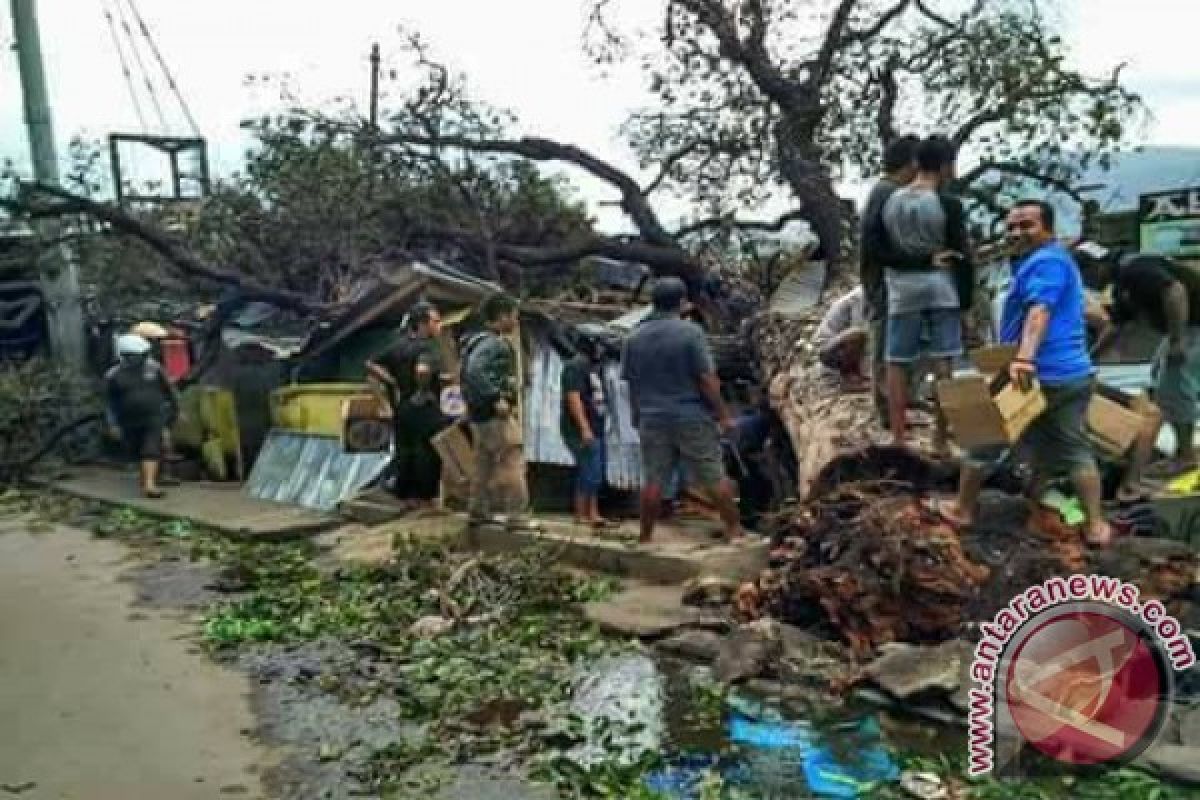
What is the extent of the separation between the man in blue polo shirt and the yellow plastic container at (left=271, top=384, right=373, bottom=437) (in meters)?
6.98

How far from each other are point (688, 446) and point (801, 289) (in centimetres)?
457

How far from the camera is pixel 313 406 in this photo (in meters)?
11.6

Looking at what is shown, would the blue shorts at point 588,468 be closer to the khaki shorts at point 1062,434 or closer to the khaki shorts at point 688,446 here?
the khaki shorts at point 688,446

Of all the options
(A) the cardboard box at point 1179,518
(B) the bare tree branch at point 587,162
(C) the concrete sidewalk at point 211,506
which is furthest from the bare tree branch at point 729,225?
(A) the cardboard box at point 1179,518

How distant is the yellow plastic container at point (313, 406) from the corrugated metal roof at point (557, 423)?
77.7 inches

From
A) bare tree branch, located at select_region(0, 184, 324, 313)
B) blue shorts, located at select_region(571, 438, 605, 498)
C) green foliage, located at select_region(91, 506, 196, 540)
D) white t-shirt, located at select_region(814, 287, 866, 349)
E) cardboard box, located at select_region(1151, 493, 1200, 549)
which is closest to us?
cardboard box, located at select_region(1151, 493, 1200, 549)

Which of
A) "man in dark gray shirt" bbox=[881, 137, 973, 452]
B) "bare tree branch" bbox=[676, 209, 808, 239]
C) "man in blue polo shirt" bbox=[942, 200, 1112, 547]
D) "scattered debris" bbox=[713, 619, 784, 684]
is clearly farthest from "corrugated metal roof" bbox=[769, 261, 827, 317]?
"scattered debris" bbox=[713, 619, 784, 684]

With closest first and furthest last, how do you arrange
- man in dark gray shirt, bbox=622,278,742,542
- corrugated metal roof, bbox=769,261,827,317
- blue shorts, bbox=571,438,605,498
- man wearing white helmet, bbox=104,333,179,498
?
man in dark gray shirt, bbox=622,278,742,542 → blue shorts, bbox=571,438,605,498 → corrugated metal roof, bbox=769,261,827,317 → man wearing white helmet, bbox=104,333,179,498

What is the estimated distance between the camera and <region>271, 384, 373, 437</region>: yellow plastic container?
11273mm

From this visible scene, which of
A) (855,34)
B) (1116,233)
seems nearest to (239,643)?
(855,34)

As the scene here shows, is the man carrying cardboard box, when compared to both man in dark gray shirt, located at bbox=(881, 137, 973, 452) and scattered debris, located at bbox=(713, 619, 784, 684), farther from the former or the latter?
scattered debris, located at bbox=(713, 619, 784, 684)

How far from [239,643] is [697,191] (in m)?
7.45

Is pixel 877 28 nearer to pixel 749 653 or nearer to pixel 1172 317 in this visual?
pixel 1172 317

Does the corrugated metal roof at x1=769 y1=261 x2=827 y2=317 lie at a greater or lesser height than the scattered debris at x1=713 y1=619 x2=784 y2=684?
greater
